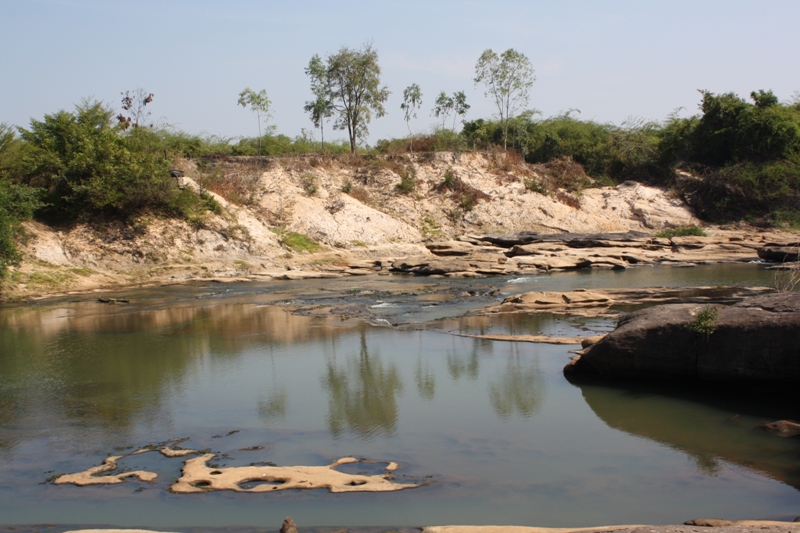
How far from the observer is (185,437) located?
837 centimetres

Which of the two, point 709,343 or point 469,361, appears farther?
point 469,361

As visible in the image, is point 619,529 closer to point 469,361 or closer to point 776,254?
point 469,361

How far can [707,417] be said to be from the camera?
8.62 meters

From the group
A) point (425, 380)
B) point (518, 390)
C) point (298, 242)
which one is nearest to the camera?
point (518, 390)

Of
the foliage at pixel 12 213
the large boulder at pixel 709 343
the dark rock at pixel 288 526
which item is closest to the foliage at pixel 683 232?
the large boulder at pixel 709 343

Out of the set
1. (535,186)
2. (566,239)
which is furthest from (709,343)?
(535,186)

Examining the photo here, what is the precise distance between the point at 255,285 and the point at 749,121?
2789cm

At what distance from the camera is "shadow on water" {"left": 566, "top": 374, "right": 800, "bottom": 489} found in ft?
23.7

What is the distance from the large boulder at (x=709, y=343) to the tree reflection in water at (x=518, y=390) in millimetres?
946

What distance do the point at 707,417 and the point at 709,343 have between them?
109cm

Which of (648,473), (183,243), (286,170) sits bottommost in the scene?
(648,473)

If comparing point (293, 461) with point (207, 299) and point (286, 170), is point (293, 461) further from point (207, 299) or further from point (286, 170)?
point (286, 170)

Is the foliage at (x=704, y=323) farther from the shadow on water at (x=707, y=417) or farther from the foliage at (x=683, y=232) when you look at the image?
the foliage at (x=683, y=232)

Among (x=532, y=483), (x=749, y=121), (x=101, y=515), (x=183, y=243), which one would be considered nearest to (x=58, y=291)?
(x=183, y=243)
